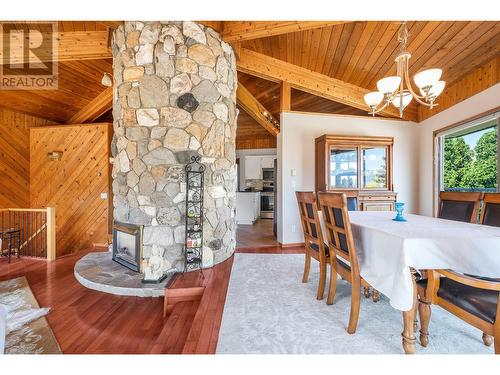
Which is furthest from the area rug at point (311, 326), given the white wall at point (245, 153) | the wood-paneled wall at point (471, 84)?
the white wall at point (245, 153)

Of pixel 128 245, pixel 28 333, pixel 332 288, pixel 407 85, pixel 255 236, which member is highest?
pixel 407 85

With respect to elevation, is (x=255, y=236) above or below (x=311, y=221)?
below

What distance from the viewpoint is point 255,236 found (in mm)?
4848

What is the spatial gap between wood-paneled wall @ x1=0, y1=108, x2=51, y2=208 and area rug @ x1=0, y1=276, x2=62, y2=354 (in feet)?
10.5

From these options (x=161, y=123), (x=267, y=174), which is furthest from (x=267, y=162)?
(x=161, y=123)

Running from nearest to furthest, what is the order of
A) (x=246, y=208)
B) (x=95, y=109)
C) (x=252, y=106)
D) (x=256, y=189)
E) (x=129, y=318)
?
(x=129, y=318), (x=252, y=106), (x=95, y=109), (x=246, y=208), (x=256, y=189)

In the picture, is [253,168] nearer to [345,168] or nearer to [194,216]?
[345,168]

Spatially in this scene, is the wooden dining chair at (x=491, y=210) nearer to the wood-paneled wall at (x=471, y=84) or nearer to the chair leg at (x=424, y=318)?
the chair leg at (x=424, y=318)

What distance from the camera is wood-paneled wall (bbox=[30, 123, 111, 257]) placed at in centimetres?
468

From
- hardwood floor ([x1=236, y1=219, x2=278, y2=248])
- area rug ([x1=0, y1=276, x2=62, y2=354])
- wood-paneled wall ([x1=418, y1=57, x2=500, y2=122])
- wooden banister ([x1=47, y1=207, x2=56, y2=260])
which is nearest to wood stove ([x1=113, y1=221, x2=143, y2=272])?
area rug ([x1=0, y1=276, x2=62, y2=354])

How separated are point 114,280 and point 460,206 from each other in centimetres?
364

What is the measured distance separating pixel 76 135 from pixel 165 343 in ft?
15.9
